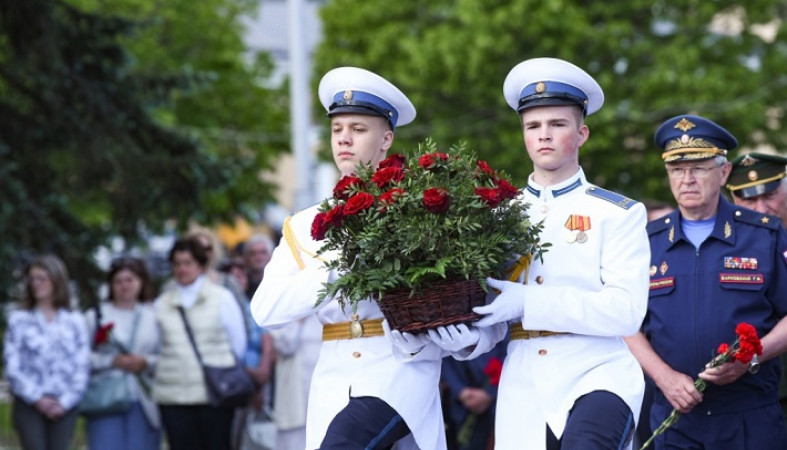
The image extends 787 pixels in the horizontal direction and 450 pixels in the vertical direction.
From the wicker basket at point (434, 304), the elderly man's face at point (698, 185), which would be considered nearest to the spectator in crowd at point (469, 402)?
the elderly man's face at point (698, 185)

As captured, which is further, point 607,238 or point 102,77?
point 102,77

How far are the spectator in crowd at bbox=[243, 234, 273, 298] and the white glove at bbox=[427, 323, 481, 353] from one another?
7.35 metres

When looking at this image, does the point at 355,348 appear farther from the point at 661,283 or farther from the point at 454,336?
the point at 661,283

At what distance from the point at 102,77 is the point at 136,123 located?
0.58 metres

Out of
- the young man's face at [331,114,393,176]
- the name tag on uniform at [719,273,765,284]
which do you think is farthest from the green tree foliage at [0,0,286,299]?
the name tag on uniform at [719,273,765,284]

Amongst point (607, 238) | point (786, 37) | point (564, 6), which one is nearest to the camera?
point (607, 238)

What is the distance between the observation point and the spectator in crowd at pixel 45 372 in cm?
1184

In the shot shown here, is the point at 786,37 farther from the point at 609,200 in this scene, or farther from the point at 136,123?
the point at 609,200

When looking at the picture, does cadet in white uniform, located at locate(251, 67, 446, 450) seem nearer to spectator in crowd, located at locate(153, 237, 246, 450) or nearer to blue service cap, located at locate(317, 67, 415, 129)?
blue service cap, located at locate(317, 67, 415, 129)

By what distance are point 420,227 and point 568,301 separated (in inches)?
28.6

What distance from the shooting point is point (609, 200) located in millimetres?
6438

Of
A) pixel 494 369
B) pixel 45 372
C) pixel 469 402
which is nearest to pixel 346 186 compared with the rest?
pixel 494 369

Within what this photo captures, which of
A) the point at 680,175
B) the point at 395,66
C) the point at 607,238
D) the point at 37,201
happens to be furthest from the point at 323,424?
the point at 395,66

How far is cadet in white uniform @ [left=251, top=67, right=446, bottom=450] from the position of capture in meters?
6.32
